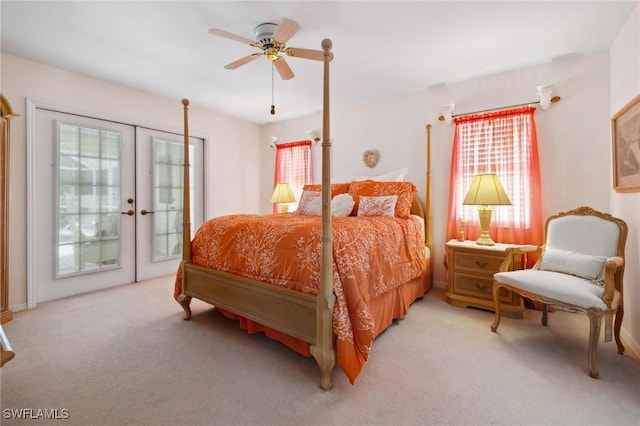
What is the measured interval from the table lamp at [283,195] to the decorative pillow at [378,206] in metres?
1.61

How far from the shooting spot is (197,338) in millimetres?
2170

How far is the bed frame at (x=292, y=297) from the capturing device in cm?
159

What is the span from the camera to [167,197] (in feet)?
13.0

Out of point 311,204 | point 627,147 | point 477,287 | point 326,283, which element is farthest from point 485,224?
point 326,283

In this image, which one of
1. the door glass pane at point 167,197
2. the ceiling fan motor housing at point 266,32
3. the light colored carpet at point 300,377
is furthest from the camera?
the door glass pane at point 167,197

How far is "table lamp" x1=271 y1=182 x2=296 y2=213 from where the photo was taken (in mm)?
4434

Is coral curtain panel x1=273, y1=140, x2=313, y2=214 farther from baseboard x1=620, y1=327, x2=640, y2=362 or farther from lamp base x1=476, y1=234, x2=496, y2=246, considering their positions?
baseboard x1=620, y1=327, x2=640, y2=362

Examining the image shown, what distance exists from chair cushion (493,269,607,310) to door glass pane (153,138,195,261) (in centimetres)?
391

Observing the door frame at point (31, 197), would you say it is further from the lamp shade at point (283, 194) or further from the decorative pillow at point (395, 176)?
the decorative pillow at point (395, 176)

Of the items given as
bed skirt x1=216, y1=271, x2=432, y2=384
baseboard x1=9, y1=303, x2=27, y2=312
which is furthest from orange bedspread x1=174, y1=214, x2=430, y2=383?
baseboard x1=9, y1=303, x2=27, y2=312

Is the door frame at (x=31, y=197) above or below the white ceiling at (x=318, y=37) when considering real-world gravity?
below

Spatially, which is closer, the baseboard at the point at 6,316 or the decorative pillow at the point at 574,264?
the decorative pillow at the point at 574,264

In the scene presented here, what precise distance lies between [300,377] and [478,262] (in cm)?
197

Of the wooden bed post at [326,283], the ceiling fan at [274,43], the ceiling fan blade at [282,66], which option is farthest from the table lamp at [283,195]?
the wooden bed post at [326,283]
